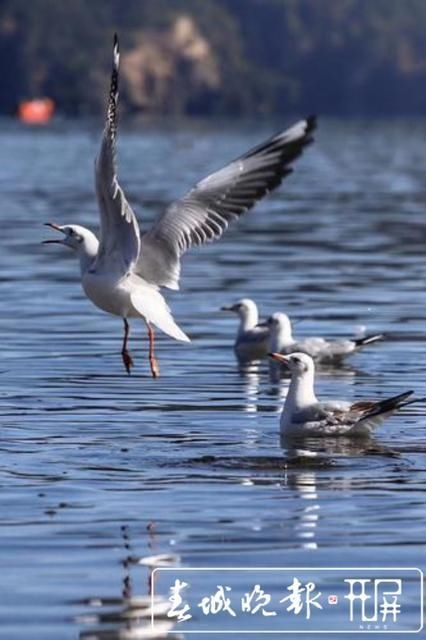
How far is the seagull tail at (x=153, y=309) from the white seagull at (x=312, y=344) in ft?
13.2

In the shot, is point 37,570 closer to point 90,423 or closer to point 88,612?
point 88,612

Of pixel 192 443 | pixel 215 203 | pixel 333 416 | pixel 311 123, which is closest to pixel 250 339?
pixel 215 203

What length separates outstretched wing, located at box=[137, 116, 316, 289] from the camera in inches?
608

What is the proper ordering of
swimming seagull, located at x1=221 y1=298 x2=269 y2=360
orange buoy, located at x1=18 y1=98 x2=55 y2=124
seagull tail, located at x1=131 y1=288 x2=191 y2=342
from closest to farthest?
1. seagull tail, located at x1=131 y1=288 x2=191 y2=342
2. swimming seagull, located at x1=221 y1=298 x2=269 y2=360
3. orange buoy, located at x1=18 y1=98 x2=55 y2=124

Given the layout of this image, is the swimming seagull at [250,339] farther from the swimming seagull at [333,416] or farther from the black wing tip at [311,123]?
the swimming seagull at [333,416]

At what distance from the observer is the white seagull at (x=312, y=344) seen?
19.0 m

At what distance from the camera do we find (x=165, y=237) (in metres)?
15.4

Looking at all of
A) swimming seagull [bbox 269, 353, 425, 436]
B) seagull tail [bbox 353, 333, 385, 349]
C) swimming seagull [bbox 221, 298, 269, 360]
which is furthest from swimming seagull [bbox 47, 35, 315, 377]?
swimming seagull [bbox 221, 298, 269, 360]

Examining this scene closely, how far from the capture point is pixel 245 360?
1945 centimetres

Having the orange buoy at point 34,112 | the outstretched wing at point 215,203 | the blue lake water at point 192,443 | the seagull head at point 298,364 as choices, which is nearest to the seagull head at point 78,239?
the outstretched wing at point 215,203

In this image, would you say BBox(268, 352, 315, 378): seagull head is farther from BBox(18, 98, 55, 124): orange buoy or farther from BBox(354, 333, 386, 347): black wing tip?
BBox(18, 98, 55, 124): orange buoy

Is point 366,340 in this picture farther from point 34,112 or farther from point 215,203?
point 34,112

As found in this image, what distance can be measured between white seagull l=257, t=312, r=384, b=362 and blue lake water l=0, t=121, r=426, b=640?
183 millimetres

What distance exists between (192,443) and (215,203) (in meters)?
2.43
